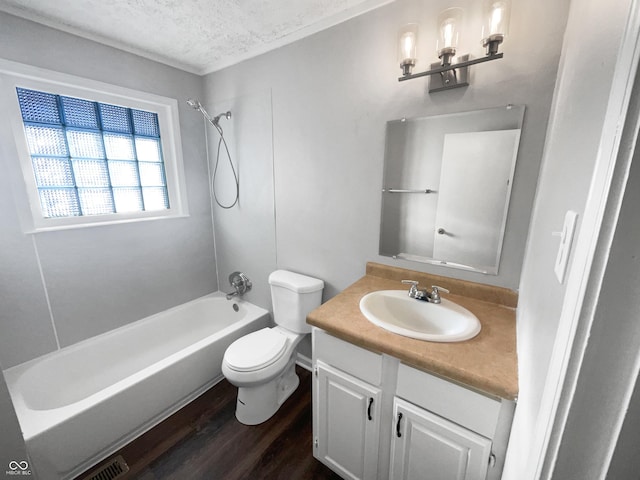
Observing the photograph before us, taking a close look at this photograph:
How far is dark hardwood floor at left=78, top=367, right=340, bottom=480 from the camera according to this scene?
4.42 ft

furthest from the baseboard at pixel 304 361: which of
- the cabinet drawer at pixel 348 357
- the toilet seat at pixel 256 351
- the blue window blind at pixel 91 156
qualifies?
the blue window blind at pixel 91 156

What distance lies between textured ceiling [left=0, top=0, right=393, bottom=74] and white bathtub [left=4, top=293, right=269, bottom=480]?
6.71 ft

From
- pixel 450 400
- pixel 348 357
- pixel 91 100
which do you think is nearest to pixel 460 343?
pixel 450 400

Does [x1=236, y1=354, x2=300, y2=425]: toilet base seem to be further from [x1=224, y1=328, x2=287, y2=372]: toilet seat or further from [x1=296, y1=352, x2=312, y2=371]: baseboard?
[x1=296, y1=352, x2=312, y2=371]: baseboard

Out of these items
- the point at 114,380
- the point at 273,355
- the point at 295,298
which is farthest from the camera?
the point at 114,380

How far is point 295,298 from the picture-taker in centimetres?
179

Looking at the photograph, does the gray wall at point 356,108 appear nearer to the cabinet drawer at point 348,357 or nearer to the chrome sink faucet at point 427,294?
the chrome sink faucet at point 427,294

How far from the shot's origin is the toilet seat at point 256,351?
4.97ft

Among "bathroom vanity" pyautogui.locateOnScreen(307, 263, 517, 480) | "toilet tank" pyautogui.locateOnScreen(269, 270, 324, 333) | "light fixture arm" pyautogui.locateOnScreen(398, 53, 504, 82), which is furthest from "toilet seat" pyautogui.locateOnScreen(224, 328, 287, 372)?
"light fixture arm" pyautogui.locateOnScreen(398, 53, 504, 82)

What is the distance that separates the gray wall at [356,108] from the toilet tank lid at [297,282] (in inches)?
2.8

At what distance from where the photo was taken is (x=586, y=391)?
0.31 meters

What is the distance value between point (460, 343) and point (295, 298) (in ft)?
3.55

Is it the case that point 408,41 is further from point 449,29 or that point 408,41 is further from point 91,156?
point 91,156

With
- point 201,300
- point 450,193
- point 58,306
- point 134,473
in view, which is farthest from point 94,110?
point 450,193
